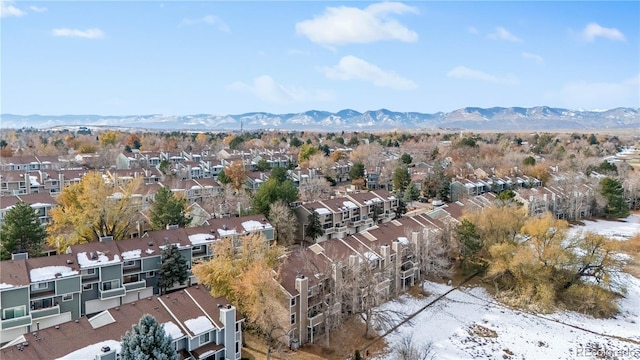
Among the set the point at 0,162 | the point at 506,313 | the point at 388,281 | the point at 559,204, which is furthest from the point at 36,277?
the point at 559,204

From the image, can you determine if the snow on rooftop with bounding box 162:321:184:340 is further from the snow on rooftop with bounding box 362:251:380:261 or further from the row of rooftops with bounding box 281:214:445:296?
the snow on rooftop with bounding box 362:251:380:261

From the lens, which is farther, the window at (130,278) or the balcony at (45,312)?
the window at (130,278)

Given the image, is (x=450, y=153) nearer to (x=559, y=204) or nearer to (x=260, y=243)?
(x=559, y=204)

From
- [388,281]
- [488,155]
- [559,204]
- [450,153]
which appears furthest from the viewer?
[450,153]

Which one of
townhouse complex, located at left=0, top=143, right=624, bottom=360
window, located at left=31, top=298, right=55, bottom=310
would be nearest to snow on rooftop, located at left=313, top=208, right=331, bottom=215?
townhouse complex, located at left=0, top=143, right=624, bottom=360

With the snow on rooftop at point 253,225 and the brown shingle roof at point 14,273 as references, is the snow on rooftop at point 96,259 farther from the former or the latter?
the snow on rooftop at point 253,225

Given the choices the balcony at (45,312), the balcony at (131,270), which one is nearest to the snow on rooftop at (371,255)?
the balcony at (131,270)
